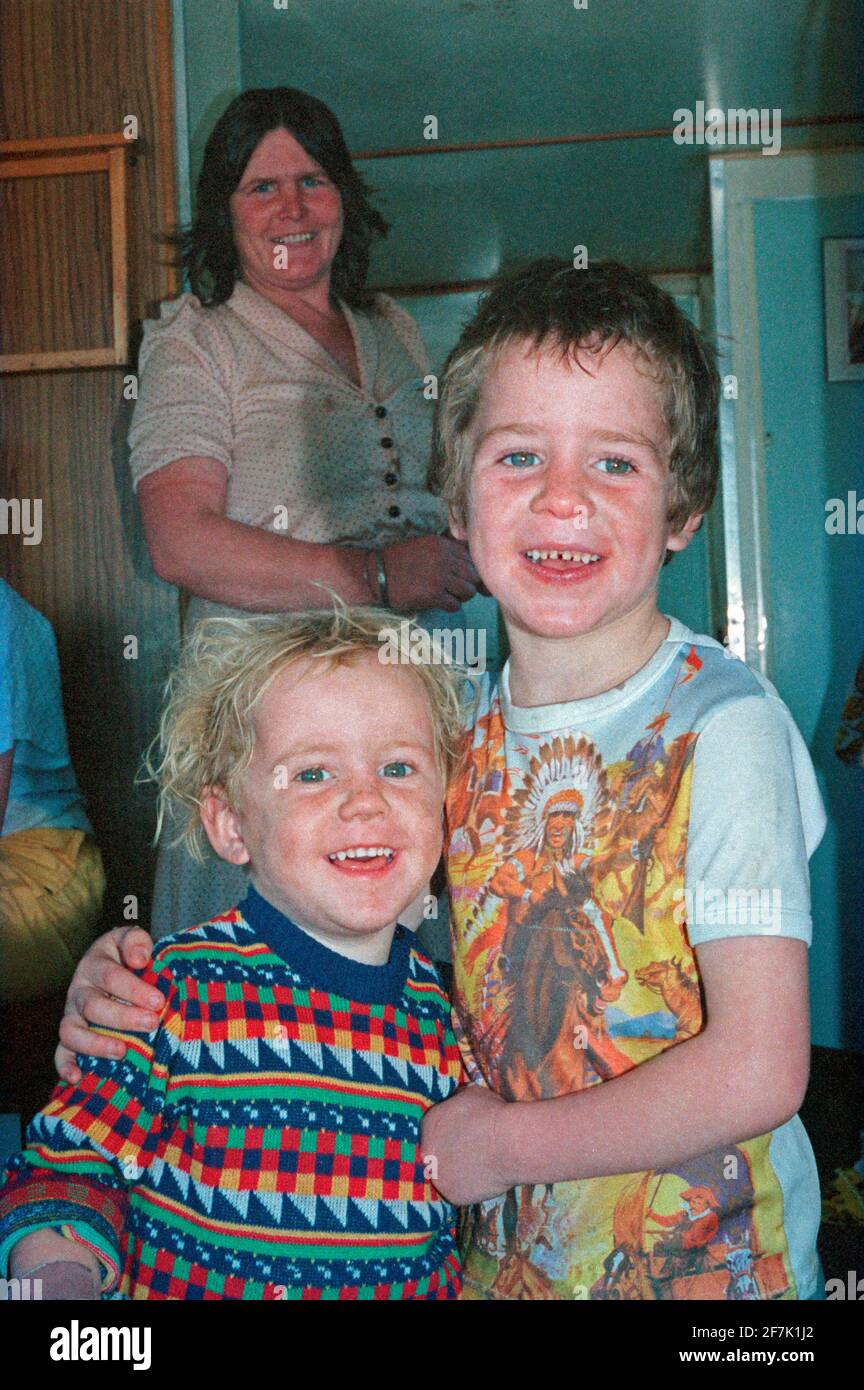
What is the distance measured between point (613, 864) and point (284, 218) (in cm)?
68

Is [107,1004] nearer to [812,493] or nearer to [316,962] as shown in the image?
[316,962]

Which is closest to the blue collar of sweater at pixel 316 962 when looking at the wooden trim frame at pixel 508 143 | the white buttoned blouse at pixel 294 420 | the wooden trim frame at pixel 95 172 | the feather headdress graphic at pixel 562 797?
the feather headdress graphic at pixel 562 797

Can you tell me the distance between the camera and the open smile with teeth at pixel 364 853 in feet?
3.14

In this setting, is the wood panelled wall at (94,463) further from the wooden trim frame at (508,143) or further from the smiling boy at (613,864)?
the smiling boy at (613,864)

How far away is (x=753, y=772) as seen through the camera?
890mm

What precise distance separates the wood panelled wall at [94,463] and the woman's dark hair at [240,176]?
0.04m

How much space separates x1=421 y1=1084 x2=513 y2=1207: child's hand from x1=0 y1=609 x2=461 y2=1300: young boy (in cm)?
1

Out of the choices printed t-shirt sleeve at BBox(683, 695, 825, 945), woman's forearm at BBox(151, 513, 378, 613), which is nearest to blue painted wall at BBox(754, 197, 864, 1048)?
printed t-shirt sleeve at BBox(683, 695, 825, 945)

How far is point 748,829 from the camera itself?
0.88 m

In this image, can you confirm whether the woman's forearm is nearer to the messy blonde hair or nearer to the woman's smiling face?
the messy blonde hair

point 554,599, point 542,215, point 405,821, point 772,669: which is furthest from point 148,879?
point 542,215

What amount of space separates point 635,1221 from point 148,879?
552mm

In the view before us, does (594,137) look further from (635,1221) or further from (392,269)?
(635,1221)

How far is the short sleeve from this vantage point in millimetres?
1196
